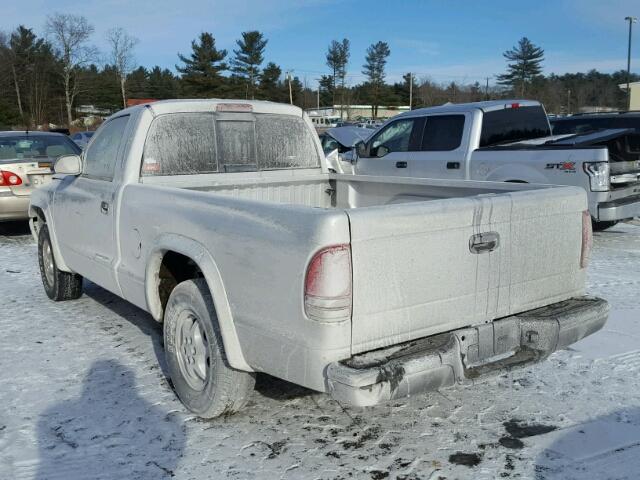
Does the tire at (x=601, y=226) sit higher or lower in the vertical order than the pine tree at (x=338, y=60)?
lower

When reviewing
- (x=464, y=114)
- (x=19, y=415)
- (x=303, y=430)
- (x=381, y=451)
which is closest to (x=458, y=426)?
(x=381, y=451)

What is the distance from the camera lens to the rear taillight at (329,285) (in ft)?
8.74

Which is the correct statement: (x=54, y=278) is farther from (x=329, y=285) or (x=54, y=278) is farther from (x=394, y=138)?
(x=394, y=138)

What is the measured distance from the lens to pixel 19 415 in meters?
3.74

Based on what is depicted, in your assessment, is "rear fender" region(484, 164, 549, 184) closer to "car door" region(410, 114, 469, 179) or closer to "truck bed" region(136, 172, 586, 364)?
"car door" region(410, 114, 469, 179)

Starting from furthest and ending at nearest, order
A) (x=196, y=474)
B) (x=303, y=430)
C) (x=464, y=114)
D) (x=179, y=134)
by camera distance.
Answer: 1. (x=464, y=114)
2. (x=179, y=134)
3. (x=303, y=430)
4. (x=196, y=474)

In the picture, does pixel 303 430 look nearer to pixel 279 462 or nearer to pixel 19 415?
pixel 279 462

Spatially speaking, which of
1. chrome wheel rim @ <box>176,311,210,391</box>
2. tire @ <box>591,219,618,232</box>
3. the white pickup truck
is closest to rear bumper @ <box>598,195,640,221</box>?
the white pickup truck

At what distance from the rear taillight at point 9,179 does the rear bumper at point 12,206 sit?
14 cm

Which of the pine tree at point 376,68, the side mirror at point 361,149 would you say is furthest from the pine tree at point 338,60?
the side mirror at point 361,149

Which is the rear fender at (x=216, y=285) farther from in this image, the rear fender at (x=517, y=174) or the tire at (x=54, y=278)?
the rear fender at (x=517, y=174)

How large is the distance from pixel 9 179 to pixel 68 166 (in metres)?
5.18

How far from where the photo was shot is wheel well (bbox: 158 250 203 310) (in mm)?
4029

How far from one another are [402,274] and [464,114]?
6857 millimetres
